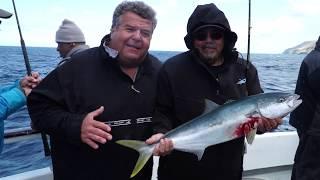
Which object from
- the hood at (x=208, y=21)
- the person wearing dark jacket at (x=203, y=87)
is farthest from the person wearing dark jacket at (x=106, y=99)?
the hood at (x=208, y=21)

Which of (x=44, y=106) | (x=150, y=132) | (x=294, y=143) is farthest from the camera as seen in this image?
(x=294, y=143)

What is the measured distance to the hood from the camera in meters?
3.41

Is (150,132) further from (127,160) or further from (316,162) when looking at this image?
(316,162)

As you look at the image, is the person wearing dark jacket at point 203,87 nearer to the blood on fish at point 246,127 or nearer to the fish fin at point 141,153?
the blood on fish at point 246,127

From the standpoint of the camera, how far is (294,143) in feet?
17.6

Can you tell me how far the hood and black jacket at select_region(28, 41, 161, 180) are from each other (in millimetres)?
607

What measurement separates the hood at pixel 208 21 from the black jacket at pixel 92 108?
1.99 ft

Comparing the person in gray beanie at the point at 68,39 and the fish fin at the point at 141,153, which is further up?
the person in gray beanie at the point at 68,39

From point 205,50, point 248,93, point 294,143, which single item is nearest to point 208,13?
point 205,50

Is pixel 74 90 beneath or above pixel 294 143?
above

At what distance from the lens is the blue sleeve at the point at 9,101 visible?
317cm

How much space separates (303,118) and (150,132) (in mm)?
1793

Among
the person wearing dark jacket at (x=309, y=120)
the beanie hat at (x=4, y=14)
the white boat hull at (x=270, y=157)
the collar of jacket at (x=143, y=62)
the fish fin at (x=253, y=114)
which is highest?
the beanie hat at (x=4, y=14)

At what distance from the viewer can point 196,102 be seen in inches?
136
